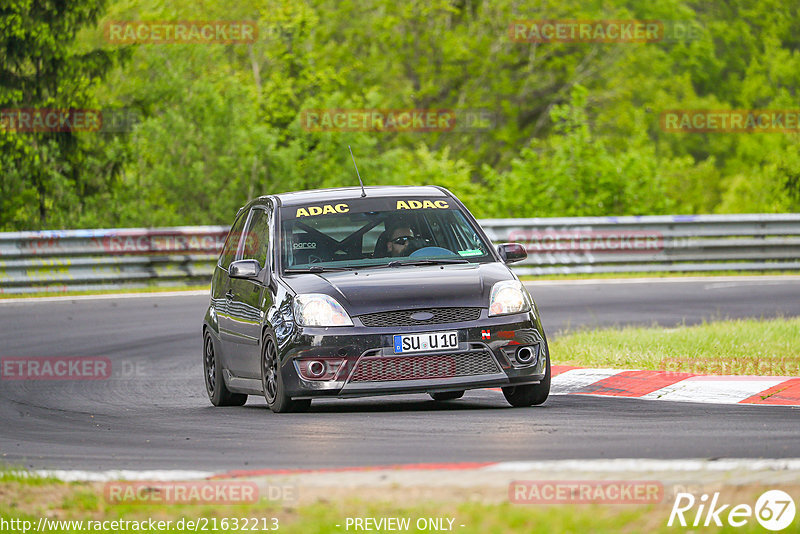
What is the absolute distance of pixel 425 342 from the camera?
906 centimetres

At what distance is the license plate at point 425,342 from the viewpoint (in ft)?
29.7

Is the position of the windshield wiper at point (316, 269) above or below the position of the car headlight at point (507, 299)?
above

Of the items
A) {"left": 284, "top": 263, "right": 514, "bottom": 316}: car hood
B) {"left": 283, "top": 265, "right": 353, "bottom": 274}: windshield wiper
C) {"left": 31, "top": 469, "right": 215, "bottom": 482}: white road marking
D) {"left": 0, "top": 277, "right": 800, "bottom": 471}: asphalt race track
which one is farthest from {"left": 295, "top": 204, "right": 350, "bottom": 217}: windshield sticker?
{"left": 31, "top": 469, "right": 215, "bottom": 482}: white road marking

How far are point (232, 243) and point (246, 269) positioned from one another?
1.50 meters

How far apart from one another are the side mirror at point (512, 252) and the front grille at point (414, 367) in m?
1.35

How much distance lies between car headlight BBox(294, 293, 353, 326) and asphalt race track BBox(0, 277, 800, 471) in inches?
24.5

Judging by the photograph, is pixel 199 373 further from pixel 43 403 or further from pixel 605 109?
pixel 605 109

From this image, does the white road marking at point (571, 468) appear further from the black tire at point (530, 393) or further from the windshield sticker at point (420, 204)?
the windshield sticker at point (420, 204)

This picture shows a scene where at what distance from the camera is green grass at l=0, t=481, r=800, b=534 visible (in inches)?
201

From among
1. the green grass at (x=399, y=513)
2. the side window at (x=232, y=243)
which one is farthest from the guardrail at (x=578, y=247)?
the green grass at (x=399, y=513)

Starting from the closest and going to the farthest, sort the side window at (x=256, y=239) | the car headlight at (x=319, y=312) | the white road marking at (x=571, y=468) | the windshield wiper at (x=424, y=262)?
the white road marking at (x=571, y=468) → the car headlight at (x=319, y=312) → the windshield wiper at (x=424, y=262) → the side window at (x=256, y=239)

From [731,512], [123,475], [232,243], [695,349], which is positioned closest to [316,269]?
[232,243]

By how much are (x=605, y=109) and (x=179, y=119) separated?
2507 cm

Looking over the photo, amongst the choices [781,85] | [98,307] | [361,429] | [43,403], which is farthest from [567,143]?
[781,85]
